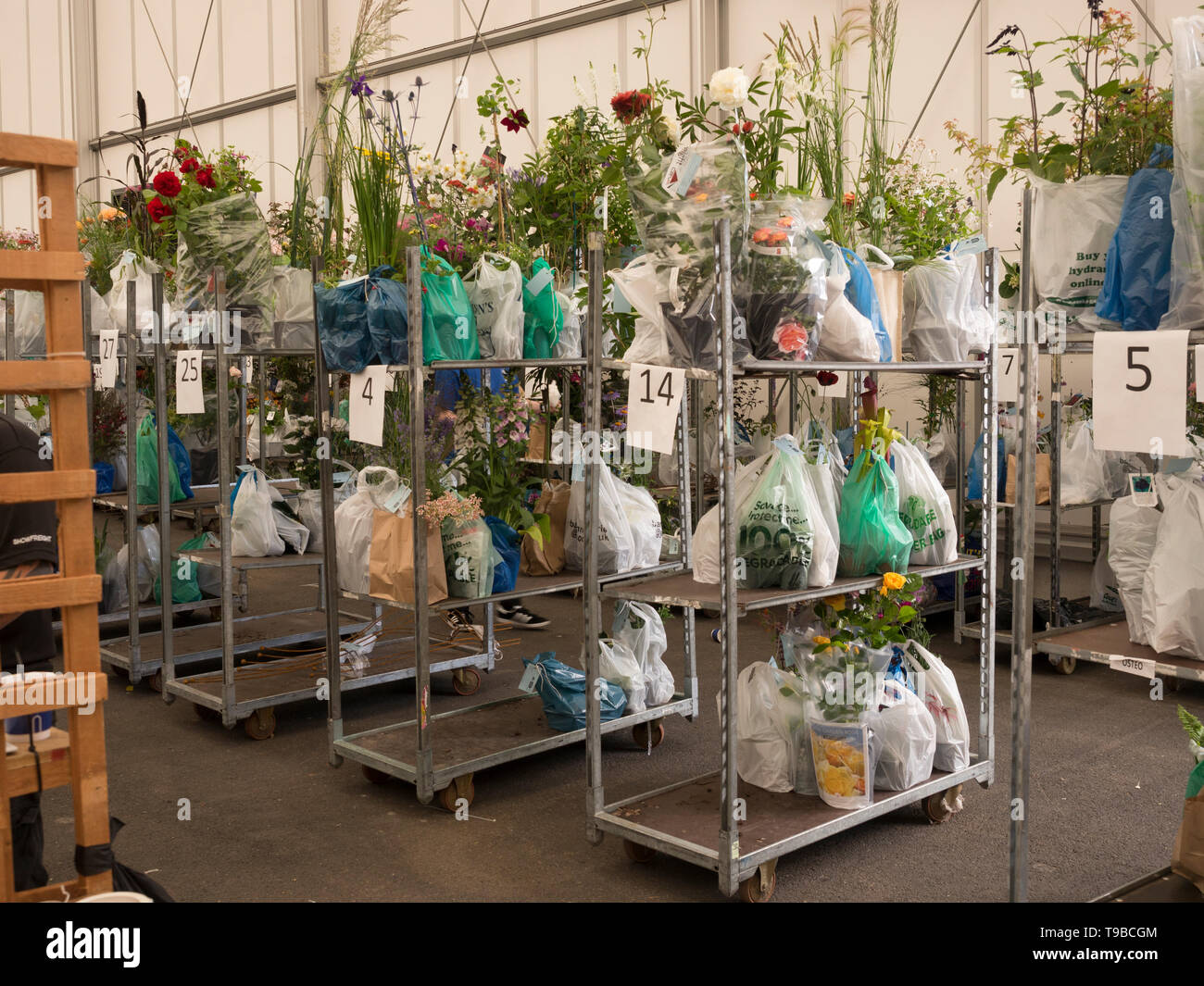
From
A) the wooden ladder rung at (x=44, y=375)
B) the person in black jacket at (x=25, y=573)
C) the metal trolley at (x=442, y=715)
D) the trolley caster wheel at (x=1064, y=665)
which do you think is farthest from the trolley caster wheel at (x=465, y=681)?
the wooden ladder rung at (x=44, y=375)

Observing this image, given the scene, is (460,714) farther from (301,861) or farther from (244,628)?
(244,628)

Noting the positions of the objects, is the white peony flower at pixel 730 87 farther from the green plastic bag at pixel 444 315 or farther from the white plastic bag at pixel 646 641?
the white plastic bag at pixel 646 641

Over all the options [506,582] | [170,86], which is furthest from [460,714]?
[170,86]

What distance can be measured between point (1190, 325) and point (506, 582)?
197 centimetres

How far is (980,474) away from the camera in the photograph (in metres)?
4.86

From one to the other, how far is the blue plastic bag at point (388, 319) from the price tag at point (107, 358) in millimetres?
1746

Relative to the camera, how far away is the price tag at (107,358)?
443 cm

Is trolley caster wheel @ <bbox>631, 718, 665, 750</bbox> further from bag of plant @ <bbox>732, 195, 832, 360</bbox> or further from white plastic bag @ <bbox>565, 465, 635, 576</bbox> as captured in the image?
bag of plant @ <bbox>732, 195, 832, 360</bbox>

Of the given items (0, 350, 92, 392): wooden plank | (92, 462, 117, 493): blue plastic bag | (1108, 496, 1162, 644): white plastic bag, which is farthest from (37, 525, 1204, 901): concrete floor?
(0, 350, 92, 392): wooden plank

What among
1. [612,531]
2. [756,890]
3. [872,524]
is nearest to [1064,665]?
[872,524]

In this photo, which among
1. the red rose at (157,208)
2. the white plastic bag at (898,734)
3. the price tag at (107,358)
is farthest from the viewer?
the price tag at (107,358)

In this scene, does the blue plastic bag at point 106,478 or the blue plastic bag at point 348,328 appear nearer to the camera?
the blue plastic bag at point 348,328

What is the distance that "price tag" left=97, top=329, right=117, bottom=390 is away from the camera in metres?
4.43

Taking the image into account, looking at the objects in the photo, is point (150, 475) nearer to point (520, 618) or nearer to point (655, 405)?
point (520, 618)
